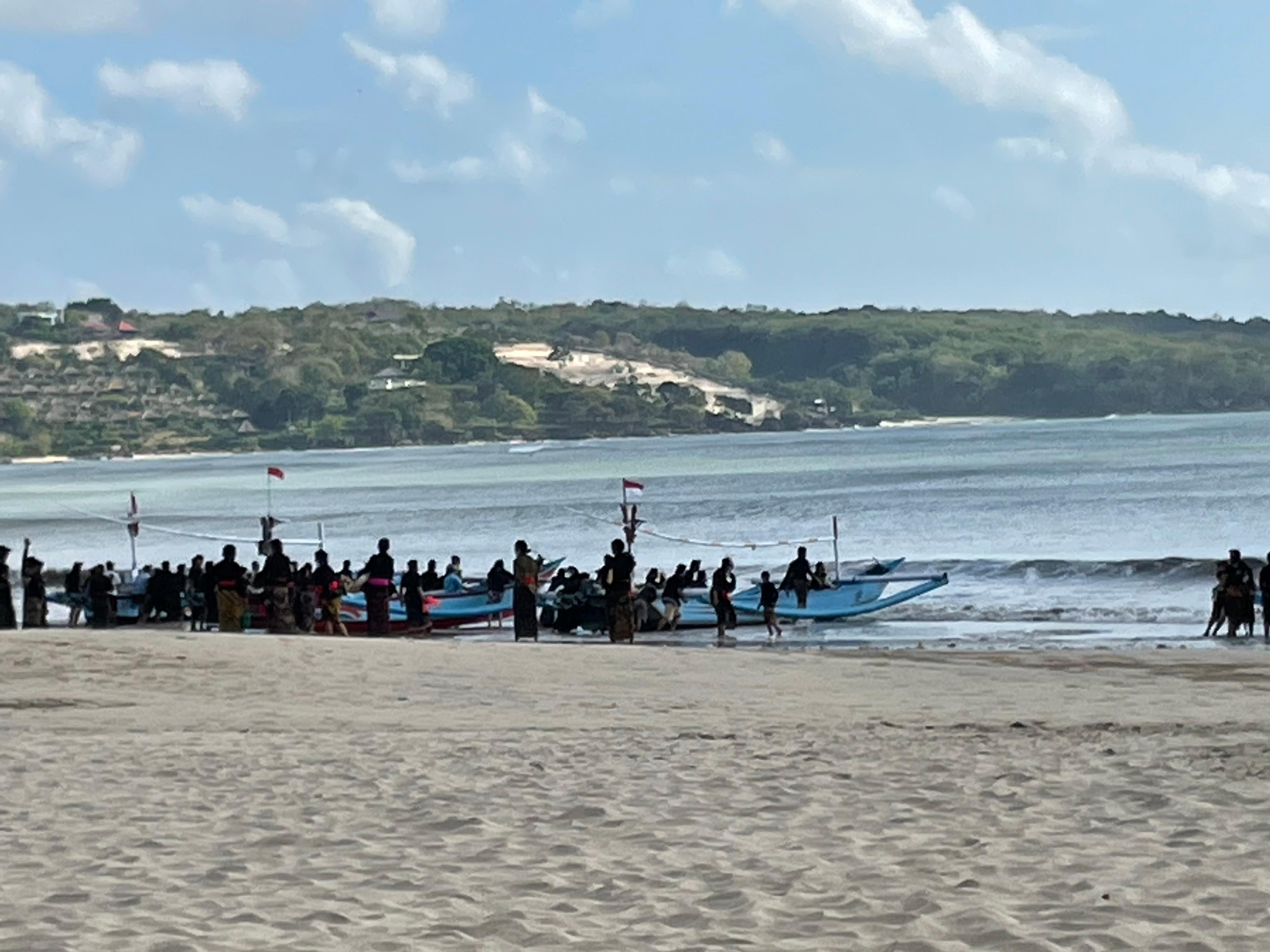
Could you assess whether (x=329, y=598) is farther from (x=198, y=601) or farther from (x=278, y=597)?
(x=198, y=601)

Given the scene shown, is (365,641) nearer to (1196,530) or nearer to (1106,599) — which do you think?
(1106,599)

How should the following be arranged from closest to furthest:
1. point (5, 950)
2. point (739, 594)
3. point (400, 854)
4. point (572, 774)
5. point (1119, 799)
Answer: point (5, 950), point (400, 854), point (1119, 799), point (572, 774), point (739, 594)

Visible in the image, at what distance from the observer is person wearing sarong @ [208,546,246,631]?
22.7 m

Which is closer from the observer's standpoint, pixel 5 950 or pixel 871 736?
pixel 5 950

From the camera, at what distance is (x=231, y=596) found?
2273 cm

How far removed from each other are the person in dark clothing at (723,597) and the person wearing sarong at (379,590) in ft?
12.9

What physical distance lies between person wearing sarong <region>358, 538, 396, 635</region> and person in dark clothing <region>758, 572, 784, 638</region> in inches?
188

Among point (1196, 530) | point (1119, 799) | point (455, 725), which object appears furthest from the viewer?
point (1196, 530)

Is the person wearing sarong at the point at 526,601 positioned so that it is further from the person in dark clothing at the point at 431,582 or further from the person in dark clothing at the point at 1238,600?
the person in dark clothing at the point at 1238,600

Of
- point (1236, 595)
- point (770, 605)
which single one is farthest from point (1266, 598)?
point (770, 605)

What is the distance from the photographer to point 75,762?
35.2 ft

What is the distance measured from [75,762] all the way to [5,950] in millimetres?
4436

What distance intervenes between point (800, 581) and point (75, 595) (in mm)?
9906

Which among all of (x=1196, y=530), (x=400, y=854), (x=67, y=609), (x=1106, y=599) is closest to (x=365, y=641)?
(x=400, y=854)
